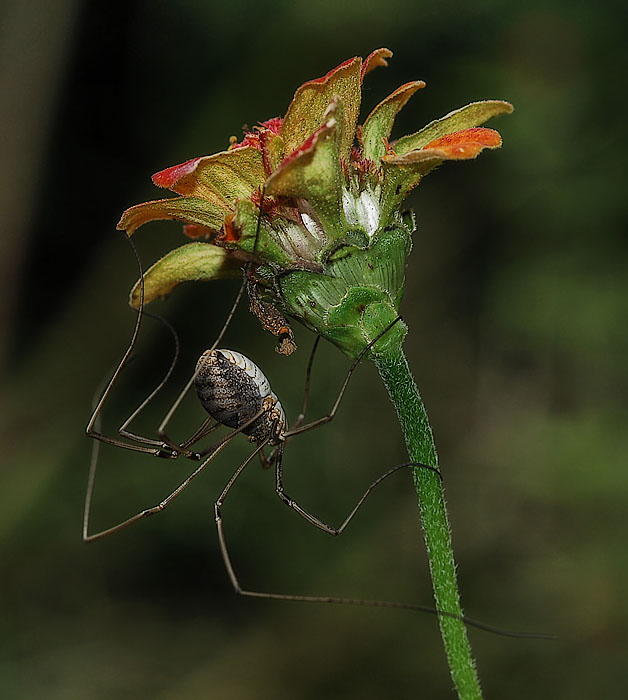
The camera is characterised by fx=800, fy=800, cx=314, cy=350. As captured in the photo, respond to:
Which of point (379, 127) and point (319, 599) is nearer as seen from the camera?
point (379, 127)

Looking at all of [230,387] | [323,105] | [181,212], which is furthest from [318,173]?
[230,387]

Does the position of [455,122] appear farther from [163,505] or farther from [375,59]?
[163,505]

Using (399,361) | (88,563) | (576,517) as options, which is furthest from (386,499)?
(399,361)

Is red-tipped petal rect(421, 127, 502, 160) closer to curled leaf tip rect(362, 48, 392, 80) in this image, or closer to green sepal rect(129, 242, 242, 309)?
curled leaf tip rect(362, 48, 392, 80)

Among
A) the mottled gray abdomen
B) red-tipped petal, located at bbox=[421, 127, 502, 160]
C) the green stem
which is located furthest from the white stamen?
the mottled gray abdomen

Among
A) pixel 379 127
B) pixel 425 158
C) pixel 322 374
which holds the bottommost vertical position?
pixel 322 374

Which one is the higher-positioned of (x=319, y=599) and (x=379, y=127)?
(x=379, y=127)
